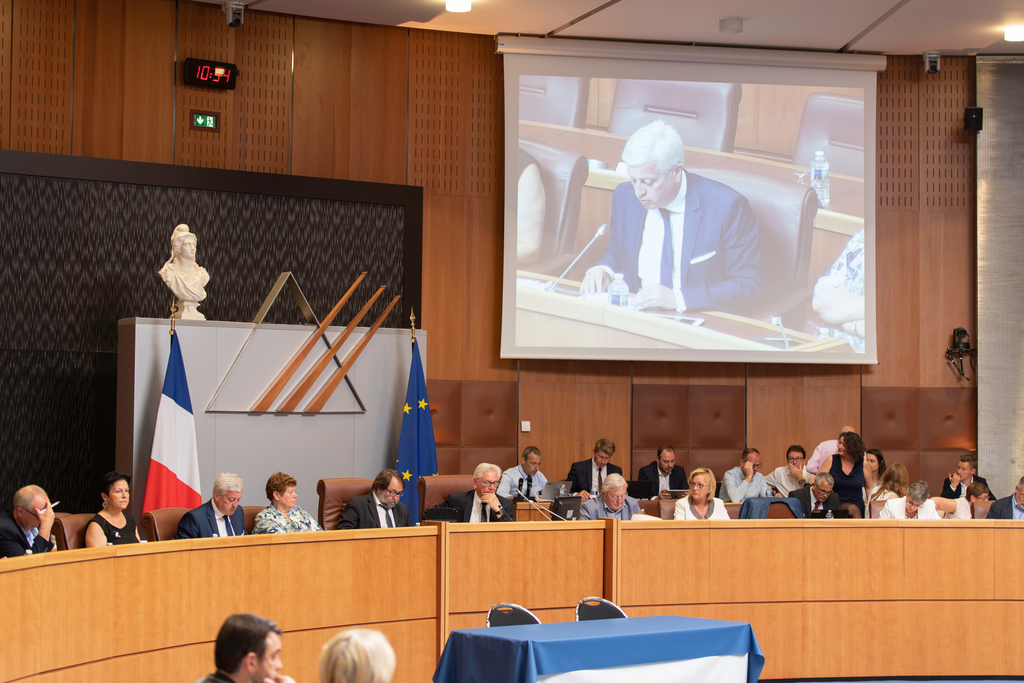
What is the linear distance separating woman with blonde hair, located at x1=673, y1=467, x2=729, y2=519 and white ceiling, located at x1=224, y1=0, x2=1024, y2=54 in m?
4.28

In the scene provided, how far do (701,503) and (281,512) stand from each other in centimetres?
258

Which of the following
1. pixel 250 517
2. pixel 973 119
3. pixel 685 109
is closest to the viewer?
pixel 250 517

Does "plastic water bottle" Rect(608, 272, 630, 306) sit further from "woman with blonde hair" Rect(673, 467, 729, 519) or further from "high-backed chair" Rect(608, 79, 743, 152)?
"woman with blonde hair" Rect(673, 467, 729, 519)

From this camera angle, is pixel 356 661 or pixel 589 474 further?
pixel 589 474

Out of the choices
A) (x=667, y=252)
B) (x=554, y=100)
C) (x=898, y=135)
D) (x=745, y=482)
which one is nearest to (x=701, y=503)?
(x=745, y=482)

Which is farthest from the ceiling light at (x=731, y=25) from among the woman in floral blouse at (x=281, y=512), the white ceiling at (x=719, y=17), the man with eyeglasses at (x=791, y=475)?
the woman in floral blouse at (x=281, y=512)

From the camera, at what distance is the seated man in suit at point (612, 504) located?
6355mm

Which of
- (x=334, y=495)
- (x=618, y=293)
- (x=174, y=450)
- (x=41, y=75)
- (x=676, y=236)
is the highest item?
(x=41, y=75)

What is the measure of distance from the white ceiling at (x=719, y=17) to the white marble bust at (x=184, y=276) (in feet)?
7.87

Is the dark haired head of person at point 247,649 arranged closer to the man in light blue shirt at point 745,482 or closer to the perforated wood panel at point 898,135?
the man in light blue shirt at point 745,482

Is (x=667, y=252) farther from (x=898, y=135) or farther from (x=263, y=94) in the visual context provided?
(x=263, y=94)

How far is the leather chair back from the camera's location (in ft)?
16.2

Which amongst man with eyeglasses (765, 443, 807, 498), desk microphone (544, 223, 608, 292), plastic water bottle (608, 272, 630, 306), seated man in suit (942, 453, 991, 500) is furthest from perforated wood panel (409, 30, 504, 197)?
seated man in suit (942, 453, 991, 500)

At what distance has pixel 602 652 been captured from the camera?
13.3ft
